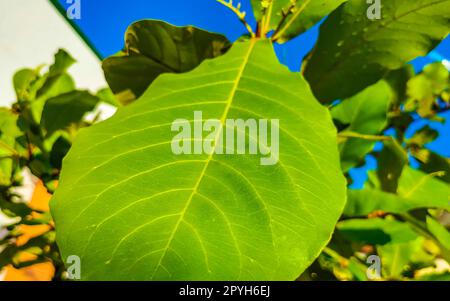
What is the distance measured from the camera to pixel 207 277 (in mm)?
341

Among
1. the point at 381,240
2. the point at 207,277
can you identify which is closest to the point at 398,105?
the point at 381,240

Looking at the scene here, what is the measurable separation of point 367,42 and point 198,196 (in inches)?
14.6

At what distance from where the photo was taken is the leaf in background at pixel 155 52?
572 millimetres

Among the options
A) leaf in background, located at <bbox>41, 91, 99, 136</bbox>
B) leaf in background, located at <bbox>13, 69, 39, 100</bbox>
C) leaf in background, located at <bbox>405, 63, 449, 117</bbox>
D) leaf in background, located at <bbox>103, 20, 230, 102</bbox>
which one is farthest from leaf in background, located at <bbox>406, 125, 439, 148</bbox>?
leaf in background, located at <bbox>13, 69, 39, 100</bbox>

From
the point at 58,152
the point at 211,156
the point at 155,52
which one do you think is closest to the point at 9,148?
the point at 58,152

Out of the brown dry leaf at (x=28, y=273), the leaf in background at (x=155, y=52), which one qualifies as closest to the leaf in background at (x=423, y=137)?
the leaf in background at (x=155, y=52)

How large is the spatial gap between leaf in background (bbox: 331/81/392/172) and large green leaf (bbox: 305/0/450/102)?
0.62 feet

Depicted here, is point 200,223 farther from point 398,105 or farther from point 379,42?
point 398,105

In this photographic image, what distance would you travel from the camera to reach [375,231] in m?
0.68

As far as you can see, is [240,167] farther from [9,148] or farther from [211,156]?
[9,148]

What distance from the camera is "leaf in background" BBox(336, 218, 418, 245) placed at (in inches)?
26.6

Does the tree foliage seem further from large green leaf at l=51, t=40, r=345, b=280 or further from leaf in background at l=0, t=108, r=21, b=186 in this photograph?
leaf in background at l=0, t=108, r=21, b=186

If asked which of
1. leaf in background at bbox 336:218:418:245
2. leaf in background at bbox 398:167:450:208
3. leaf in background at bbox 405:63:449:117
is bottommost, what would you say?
leaf in background at bbox 336:218:418:245

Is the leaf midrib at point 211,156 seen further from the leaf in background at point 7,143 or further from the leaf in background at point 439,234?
the leaf in background at point 7,143
